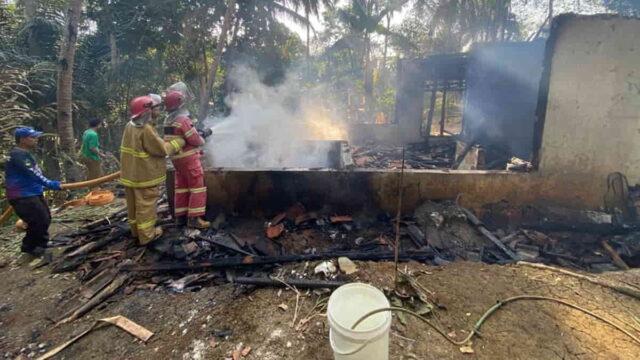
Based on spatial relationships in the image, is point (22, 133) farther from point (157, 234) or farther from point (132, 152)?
point (157, 234)

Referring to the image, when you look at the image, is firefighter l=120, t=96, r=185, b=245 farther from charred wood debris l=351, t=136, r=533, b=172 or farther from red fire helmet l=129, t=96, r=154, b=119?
charred wood debris l=351, t=136, r=533, b=172

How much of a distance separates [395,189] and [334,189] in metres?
0.98

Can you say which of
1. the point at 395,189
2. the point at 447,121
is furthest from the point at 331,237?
the point at 447,121

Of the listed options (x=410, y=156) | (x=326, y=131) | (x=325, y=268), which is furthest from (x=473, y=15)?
(x=325, y=268)

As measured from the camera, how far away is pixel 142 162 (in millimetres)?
3754

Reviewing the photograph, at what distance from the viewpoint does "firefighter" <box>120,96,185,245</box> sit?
371 cm

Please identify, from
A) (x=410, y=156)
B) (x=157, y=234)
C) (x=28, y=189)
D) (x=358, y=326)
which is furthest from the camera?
(x=410, y=156)

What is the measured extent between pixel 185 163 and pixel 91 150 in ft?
13.9

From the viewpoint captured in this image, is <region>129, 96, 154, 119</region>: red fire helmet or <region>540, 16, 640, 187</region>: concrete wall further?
<region>540, 16, 640, 187</region>: concrete wall

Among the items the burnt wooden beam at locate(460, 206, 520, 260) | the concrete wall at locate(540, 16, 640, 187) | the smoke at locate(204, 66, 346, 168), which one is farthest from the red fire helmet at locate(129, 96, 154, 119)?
the concrete wall at locate(540, 16, 640, 187)

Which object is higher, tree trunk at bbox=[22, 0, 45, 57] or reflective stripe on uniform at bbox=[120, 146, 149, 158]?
tree trunk at bbox=[22, 0, 45, 57]

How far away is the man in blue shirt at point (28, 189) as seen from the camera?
3731 mm

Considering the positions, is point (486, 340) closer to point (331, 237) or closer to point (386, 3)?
point (331, 237)

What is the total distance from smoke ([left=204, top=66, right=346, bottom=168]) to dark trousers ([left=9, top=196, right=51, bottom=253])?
2.72 m
